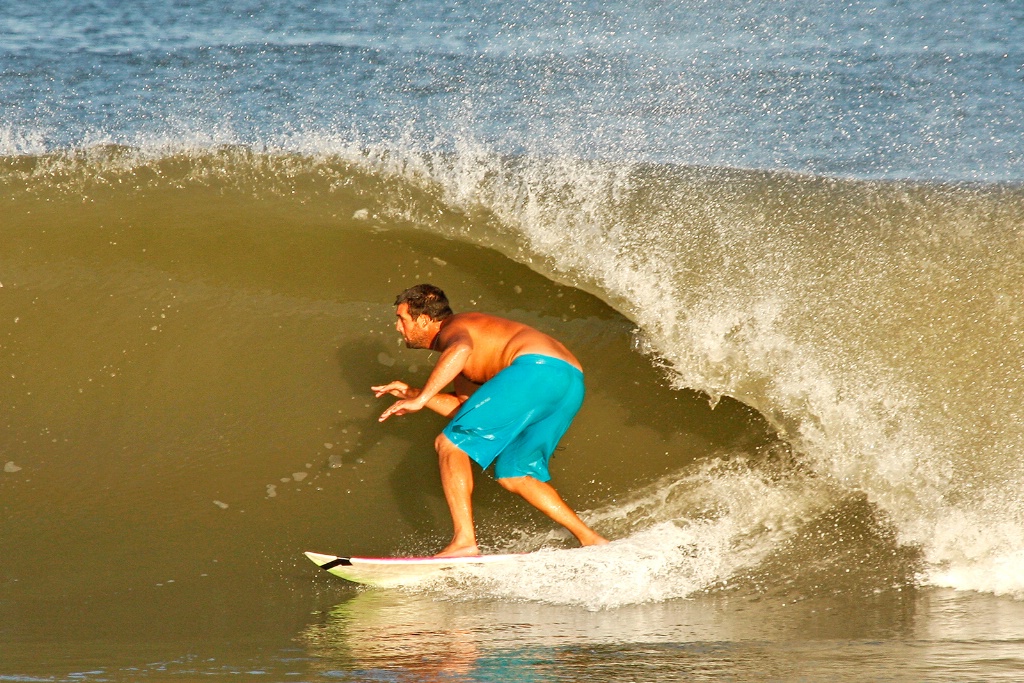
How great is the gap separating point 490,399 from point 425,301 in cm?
54

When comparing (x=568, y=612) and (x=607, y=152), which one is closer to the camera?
(x=568, y=612)

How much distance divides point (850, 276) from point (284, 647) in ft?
13.1

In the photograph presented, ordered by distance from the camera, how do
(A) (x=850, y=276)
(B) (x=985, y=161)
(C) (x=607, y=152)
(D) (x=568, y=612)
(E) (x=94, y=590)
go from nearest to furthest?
(D) (x=568, y=612) < (E) (x=94, y=590) < (A) (x=850, y=276) < (C) (x=607, y=152) < (B) (x=985, y=161)

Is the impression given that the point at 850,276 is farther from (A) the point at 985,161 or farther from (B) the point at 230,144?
(B) the point at 230,144

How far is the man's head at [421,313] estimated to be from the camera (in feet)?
13.8

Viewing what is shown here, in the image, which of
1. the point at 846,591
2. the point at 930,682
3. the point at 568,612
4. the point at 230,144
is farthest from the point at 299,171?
the point at 930,682

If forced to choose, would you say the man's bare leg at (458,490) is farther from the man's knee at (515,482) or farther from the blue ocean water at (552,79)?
the blue ocean water at (552,79)

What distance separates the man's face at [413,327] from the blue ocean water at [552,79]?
3.12 meters

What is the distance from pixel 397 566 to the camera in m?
3.98

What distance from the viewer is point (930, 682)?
2.57m

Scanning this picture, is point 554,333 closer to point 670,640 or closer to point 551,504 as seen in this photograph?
point 551,504

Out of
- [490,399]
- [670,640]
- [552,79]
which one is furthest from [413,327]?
[552,79]

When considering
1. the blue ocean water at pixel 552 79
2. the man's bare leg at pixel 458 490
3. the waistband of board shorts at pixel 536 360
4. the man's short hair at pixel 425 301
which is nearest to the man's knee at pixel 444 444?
the man's bare leg at pixel 458 490

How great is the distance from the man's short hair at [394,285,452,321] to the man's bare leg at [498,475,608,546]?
0.81 metres
